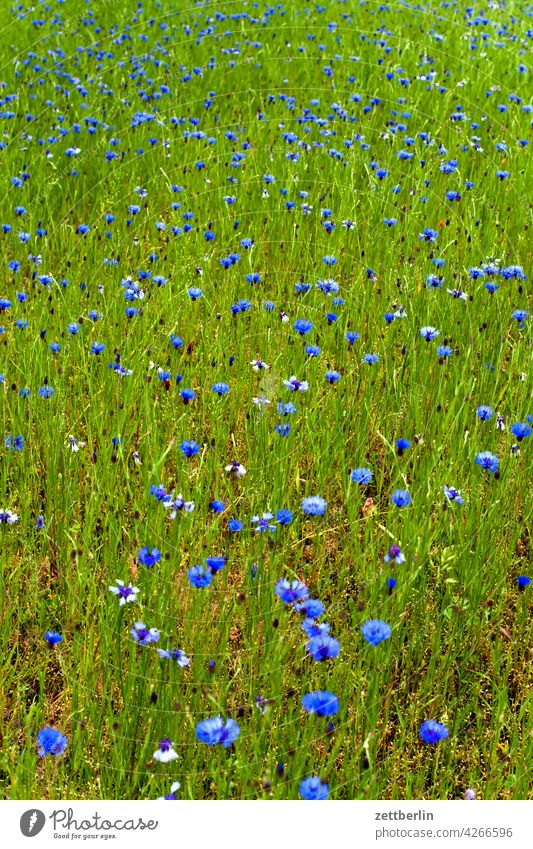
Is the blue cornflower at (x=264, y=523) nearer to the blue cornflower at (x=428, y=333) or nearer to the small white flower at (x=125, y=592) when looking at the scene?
the small white flower at (x=125, y=592)

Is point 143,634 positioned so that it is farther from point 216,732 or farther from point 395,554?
point 395,554

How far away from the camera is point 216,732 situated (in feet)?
5.66

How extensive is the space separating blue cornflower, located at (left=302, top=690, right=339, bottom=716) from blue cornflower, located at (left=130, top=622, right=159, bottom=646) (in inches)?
17.0

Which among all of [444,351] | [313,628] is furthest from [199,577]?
[444,351]

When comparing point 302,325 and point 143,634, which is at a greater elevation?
point 302,325

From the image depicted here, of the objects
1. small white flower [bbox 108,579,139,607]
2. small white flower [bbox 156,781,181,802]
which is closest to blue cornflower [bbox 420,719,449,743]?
small white flower [bbox 156,781,181,802]

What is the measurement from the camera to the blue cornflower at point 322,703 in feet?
5.64

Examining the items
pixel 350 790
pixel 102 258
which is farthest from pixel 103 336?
pixel 350 790

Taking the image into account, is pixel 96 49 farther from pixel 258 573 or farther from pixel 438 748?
pixel 438 748
